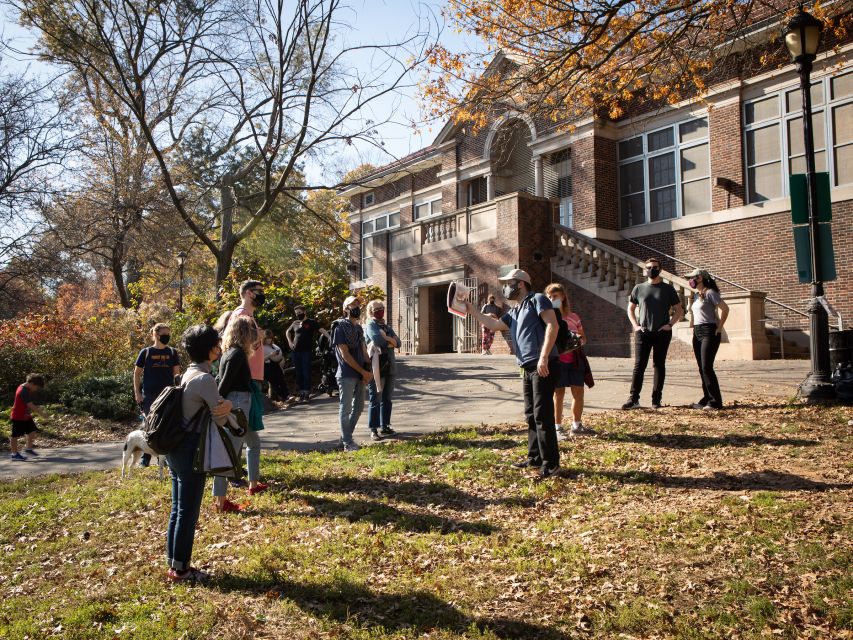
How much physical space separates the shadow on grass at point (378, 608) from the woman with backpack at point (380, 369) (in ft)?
15.2

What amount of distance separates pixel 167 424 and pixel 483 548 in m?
2.44

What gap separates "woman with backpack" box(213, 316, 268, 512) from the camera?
6121 millimetres

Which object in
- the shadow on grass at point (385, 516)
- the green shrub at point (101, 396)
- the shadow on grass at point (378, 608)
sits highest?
the green shrub at point (101, 396)

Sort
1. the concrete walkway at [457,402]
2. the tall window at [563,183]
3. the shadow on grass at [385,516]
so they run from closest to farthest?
1. the shadow on grass at [385,516]
2. the concrete walkway at [457,402]
3. the tall window at [563,183]

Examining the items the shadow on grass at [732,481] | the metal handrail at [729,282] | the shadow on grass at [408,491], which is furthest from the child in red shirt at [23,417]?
the metal handrail at [729,282]

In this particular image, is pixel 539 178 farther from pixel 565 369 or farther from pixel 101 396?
pixel 565 369

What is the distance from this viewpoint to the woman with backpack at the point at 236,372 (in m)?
6.12

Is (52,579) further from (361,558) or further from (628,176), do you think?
(628,176)

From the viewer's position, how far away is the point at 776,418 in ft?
26.9

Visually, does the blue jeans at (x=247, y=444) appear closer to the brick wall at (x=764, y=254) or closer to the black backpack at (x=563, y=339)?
the black backpack at (x=563, y=339)

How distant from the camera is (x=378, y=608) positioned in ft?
13.3

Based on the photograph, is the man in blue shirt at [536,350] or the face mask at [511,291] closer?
the man in blue shirt at [536,350]

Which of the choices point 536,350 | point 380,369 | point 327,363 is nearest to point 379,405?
point 380,369

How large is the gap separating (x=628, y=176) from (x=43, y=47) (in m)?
17.0
